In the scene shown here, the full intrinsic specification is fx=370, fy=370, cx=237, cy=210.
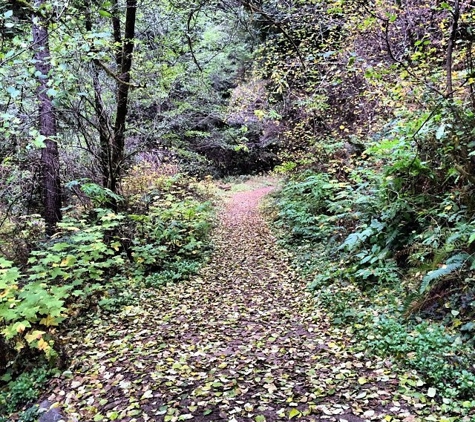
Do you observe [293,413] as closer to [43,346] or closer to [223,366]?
[223,366]

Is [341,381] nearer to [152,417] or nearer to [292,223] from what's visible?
[152,417]

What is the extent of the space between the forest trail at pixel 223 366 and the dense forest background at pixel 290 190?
346mm

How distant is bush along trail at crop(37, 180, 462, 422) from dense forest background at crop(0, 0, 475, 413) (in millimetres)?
295

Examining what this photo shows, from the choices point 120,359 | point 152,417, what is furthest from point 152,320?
point 152,417

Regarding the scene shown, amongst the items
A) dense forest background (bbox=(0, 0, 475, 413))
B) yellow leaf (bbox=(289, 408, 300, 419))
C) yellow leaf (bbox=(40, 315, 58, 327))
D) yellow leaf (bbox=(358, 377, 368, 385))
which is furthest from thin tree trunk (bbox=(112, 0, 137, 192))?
yellow leaf (bbox=(358, 377, 368, 385))

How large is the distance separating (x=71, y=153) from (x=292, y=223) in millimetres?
5444

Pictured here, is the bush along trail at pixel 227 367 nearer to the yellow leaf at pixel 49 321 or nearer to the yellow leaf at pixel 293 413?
the yellow leaf at pixel 293 413

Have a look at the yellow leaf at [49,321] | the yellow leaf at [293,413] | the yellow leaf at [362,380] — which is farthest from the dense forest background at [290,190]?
the yellow leaf at [293,413]

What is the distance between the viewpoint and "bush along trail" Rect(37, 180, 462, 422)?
3.05 metres

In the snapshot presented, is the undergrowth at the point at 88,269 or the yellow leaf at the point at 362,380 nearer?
the yellow leaf at the point at 362,380

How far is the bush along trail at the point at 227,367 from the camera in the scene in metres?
3.05

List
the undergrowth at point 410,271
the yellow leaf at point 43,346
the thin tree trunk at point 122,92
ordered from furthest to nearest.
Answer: the thin tree trunk at point 122,92, the yellow leaf at point 43,346, the undergrowth at point 410,271

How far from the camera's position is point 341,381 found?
3354 millimetres

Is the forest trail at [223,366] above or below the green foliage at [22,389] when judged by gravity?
above
